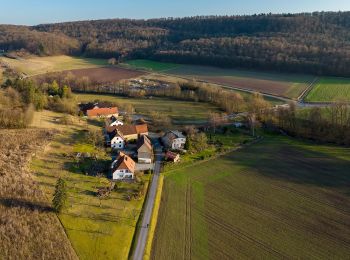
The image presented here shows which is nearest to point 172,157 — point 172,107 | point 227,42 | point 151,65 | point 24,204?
point 24,204

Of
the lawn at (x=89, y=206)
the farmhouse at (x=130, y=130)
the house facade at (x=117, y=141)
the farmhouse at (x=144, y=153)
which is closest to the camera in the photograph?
the lawn at (x=89, y=206)

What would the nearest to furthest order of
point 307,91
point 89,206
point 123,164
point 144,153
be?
point 89,206 < point 123,164 < point 144,153 < point 307,91

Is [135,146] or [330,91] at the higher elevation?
[330,91]

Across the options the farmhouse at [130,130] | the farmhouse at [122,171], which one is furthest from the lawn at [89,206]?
the farmhouse at [130,130]

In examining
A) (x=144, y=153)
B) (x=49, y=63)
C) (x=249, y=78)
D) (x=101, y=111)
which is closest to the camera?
(x=144, y=153)

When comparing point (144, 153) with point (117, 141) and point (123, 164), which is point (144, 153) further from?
point (117, 141)

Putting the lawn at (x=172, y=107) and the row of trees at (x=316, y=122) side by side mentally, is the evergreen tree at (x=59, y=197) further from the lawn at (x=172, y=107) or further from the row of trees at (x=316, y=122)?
the row of trees at (x=316, y=122)
